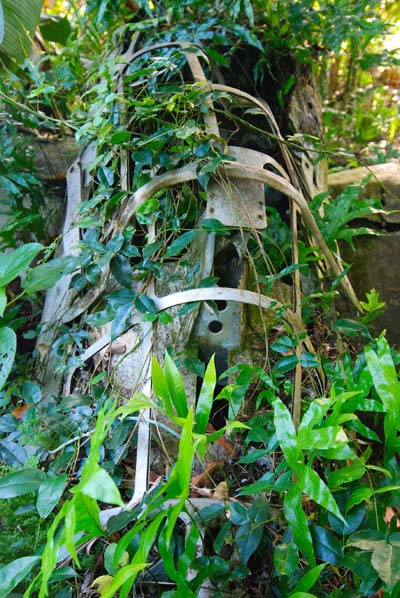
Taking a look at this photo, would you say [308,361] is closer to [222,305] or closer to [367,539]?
[222,305]

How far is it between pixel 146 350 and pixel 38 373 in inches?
20.3

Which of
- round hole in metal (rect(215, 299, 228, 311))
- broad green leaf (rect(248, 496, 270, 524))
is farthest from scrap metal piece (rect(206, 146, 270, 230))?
broad green leaf (rect(248, 496, 270, 524))

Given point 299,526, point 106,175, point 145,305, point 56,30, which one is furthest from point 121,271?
point 56,30

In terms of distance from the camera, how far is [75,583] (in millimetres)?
1259

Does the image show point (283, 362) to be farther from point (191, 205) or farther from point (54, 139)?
point (54, 139)

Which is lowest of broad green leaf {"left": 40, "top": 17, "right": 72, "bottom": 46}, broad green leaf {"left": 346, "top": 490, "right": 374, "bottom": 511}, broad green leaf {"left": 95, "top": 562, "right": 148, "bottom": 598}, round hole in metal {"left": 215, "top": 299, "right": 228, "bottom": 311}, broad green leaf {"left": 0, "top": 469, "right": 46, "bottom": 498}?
broad green leaf {"left": 346, "top": 490, "right": 374, "bottom": 511}

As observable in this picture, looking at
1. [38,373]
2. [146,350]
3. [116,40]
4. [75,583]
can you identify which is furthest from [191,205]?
[75,583]

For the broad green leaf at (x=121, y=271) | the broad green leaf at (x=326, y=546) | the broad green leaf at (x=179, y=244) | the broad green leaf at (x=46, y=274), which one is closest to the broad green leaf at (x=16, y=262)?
the broad green leaf at (x=46, y=274)

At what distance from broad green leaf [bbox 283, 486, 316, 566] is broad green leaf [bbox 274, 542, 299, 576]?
0.03 m

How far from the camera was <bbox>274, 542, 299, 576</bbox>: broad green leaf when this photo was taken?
44.3 inches

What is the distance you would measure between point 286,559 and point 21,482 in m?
0.61

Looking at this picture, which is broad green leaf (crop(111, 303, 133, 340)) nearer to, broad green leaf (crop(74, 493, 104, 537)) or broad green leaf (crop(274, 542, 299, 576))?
broad green leaf (crop(74, 493, 104, 537))

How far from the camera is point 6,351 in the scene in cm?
133

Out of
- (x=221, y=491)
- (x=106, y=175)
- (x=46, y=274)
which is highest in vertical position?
(x=106, y=175)
